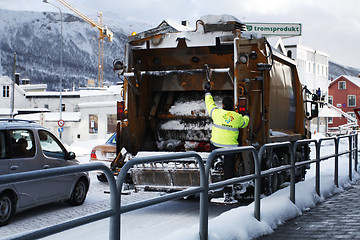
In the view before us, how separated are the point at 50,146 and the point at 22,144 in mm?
895

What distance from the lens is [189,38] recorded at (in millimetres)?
8680

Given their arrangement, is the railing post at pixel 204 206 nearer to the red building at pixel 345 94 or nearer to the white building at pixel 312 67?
the white building at pixel 312 67

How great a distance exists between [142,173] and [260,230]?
9.68ft

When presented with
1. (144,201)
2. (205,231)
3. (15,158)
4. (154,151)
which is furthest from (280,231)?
(15,158)

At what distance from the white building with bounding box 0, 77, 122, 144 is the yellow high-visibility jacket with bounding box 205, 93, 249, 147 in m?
26.6

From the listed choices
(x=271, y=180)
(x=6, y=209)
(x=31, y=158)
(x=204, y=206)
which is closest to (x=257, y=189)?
(x=204, y=206)

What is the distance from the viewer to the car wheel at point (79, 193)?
9.19 m

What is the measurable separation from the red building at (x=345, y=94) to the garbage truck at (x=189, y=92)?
66.8 meters

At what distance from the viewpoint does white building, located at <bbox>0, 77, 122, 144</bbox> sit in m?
42.1

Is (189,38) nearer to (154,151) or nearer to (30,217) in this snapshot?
(154,151)

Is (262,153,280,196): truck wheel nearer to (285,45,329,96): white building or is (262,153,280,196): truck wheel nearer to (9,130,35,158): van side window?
(9,130,35,158): van side window

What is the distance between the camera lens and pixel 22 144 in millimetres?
8430

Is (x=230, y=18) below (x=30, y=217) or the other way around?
the other way around

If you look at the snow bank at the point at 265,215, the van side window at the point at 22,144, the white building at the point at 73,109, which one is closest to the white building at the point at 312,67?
the white building at the point at 73,109
